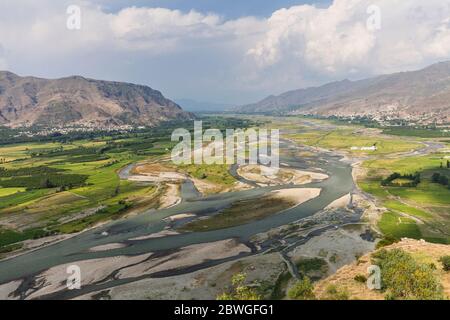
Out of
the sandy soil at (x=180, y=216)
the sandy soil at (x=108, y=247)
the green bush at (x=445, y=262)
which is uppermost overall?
the green bush at (x=445, y=262)

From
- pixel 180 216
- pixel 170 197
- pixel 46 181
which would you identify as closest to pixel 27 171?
pixel 46 181

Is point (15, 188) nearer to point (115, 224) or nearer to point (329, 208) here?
point (115, 224)

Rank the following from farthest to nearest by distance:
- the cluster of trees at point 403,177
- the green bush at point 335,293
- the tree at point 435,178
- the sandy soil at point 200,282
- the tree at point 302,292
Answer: the tree at point 435,178 < the cluster of trees at point 403,177 < the sandy soil at point 200,282 < the tree at point 302,292 < the green bush at point 335,293

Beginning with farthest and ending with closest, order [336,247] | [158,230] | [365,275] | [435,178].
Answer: [435,178], [158,230], [336,247], [365,275]

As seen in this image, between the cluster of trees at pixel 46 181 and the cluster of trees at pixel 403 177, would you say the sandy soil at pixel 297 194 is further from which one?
the cluster of trees at pixel 46 181

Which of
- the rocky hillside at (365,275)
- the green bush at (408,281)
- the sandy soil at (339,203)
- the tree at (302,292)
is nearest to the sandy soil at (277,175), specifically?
the sandy soil at (339,203)

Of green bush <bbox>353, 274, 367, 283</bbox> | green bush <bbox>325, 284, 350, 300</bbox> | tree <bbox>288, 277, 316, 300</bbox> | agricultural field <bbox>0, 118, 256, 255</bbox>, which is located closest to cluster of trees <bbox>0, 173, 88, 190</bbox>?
agricultural field <bbox>0, 118, 256, 255</bbox>

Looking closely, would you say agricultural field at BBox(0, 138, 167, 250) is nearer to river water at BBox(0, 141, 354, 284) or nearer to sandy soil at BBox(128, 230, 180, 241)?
river water at BBox(0, 141, 354, 284)

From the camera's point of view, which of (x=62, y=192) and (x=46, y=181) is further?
(x=46, y=181)

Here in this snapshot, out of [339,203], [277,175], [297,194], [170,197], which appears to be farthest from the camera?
[277,175]

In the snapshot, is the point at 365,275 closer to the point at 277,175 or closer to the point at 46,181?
the point at 277,175
